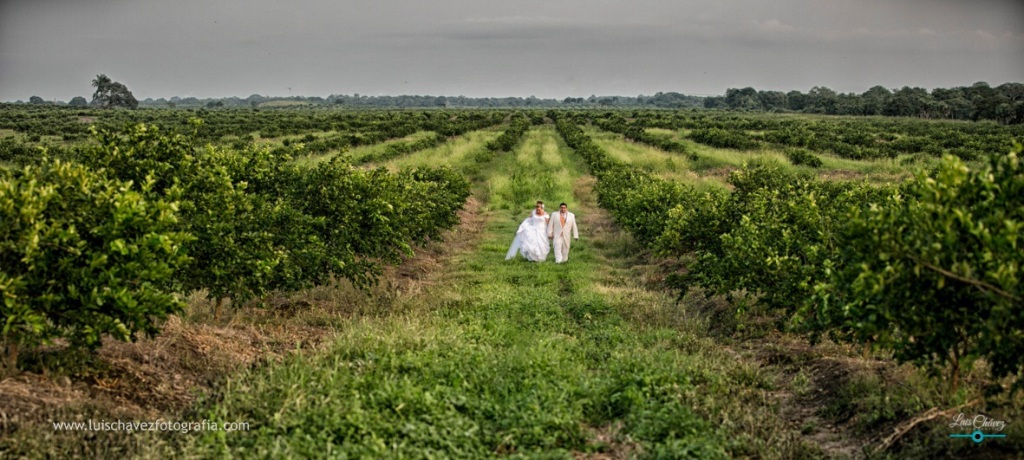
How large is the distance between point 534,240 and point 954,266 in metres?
11.5

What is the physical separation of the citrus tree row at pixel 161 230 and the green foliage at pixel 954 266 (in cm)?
621

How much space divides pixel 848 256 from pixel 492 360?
3.72 m

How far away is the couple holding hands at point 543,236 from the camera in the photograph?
16.2 metres

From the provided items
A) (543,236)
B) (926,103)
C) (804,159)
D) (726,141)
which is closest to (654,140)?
(726,141)

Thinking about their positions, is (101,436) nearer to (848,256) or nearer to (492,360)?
(492,360)

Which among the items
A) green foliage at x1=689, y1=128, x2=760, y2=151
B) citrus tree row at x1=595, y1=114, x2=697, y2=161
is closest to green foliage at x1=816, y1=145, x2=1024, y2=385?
citrus tree row at x1=595, y1=114, x2=697, y2=161

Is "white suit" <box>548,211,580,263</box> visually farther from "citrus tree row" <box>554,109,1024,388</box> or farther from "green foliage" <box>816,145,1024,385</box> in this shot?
"green foliage" <box>816,145,1024,385</box>

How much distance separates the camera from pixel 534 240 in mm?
16328

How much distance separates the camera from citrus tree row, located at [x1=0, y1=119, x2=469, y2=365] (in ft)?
20.5

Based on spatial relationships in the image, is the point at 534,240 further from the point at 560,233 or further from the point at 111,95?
the point at 111,95

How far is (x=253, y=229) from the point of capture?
9.74 meters

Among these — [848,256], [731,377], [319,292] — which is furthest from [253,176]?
[848,256]

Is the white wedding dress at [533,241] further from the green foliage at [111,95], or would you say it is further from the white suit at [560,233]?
the green foliage at [111,95]

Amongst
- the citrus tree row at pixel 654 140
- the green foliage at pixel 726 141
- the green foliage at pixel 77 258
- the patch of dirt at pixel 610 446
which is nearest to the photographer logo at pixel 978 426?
the patch of dirt at pixel 610 446
